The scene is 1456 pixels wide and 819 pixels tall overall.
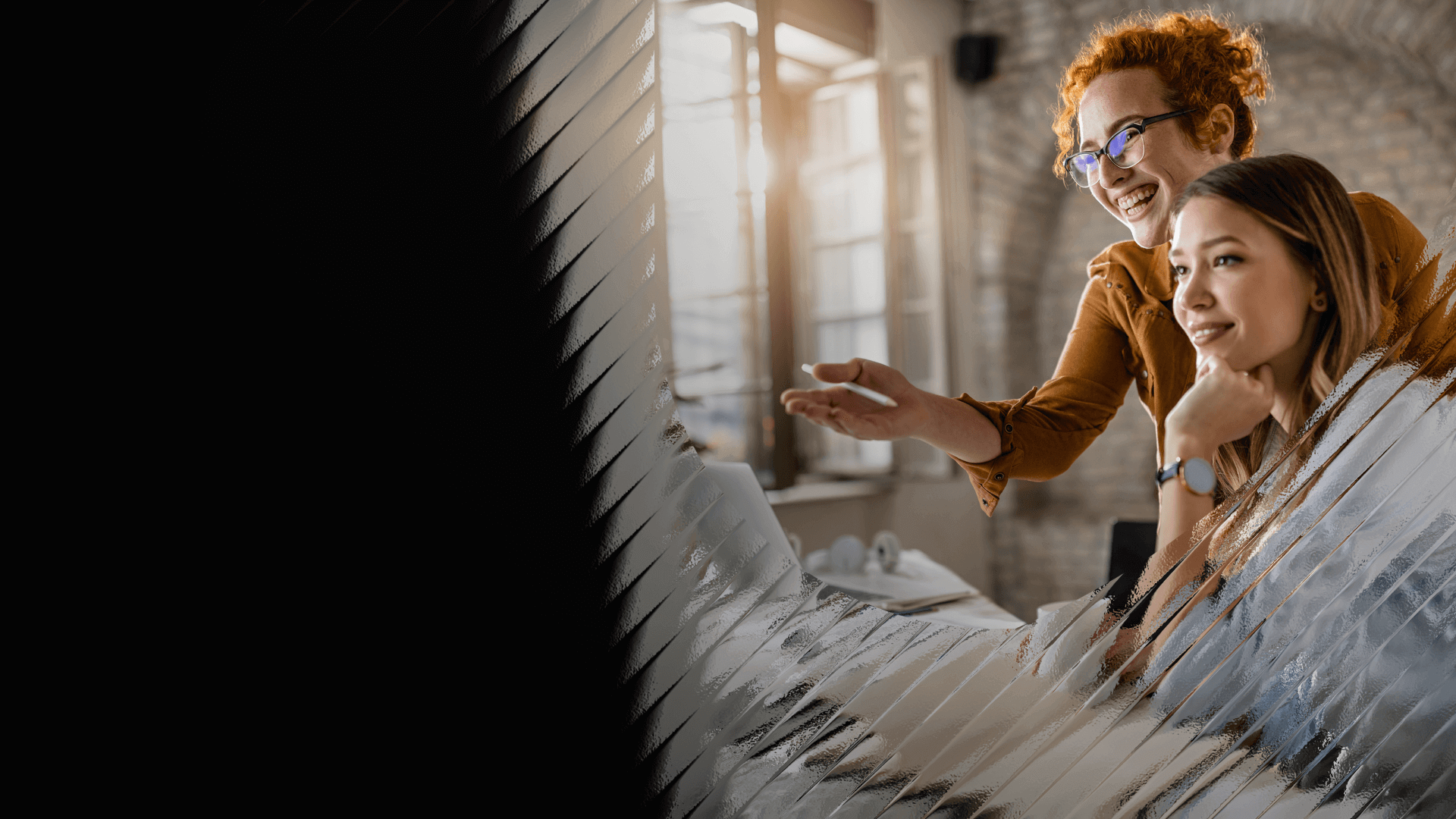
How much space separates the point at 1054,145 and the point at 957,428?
0.12 metres

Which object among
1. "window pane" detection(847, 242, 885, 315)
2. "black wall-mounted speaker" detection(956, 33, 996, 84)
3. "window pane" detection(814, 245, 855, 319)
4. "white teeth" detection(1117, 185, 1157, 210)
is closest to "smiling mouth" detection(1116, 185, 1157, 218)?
"white teeth" detection(1117, 185, 1157, 210)

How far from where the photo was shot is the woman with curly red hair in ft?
0.89

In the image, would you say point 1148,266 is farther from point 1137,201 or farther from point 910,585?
point 910,585

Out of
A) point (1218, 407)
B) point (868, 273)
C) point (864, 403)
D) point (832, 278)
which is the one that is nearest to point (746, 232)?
point (864, 403)

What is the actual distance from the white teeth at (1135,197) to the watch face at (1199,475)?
3.6 inches

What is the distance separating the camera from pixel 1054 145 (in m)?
0.32

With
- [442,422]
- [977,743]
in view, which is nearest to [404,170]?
[442,422]

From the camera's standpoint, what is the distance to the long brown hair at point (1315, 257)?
24cm

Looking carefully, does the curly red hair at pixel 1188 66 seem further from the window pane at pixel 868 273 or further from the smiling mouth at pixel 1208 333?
the window pane at pixel 868 273

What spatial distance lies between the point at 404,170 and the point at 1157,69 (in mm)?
250

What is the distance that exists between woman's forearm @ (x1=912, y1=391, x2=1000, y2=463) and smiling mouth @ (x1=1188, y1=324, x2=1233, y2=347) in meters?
0.08

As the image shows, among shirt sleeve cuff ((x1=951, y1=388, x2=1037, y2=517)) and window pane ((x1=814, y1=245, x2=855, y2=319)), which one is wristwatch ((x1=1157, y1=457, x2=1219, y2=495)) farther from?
window pane ((x1=814, y1=245, x2=855, y2=319))

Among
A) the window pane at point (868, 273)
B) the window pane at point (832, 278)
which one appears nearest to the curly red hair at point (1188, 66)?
the window pane at point (832, 278)

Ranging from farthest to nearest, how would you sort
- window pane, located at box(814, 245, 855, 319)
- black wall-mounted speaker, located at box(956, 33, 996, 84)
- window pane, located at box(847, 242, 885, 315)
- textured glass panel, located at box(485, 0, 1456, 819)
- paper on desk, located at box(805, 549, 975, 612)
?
window pane, located at box(847, 242, 885, 315), window pane, located at box(814, 245, 855, 319), black wall-mounted speaker, located at box(956, 33, 996, 84), paper on desk, located at box(805, 549, 975, 612), textured glass panel, located at box(485, 0, 1456, 819)
